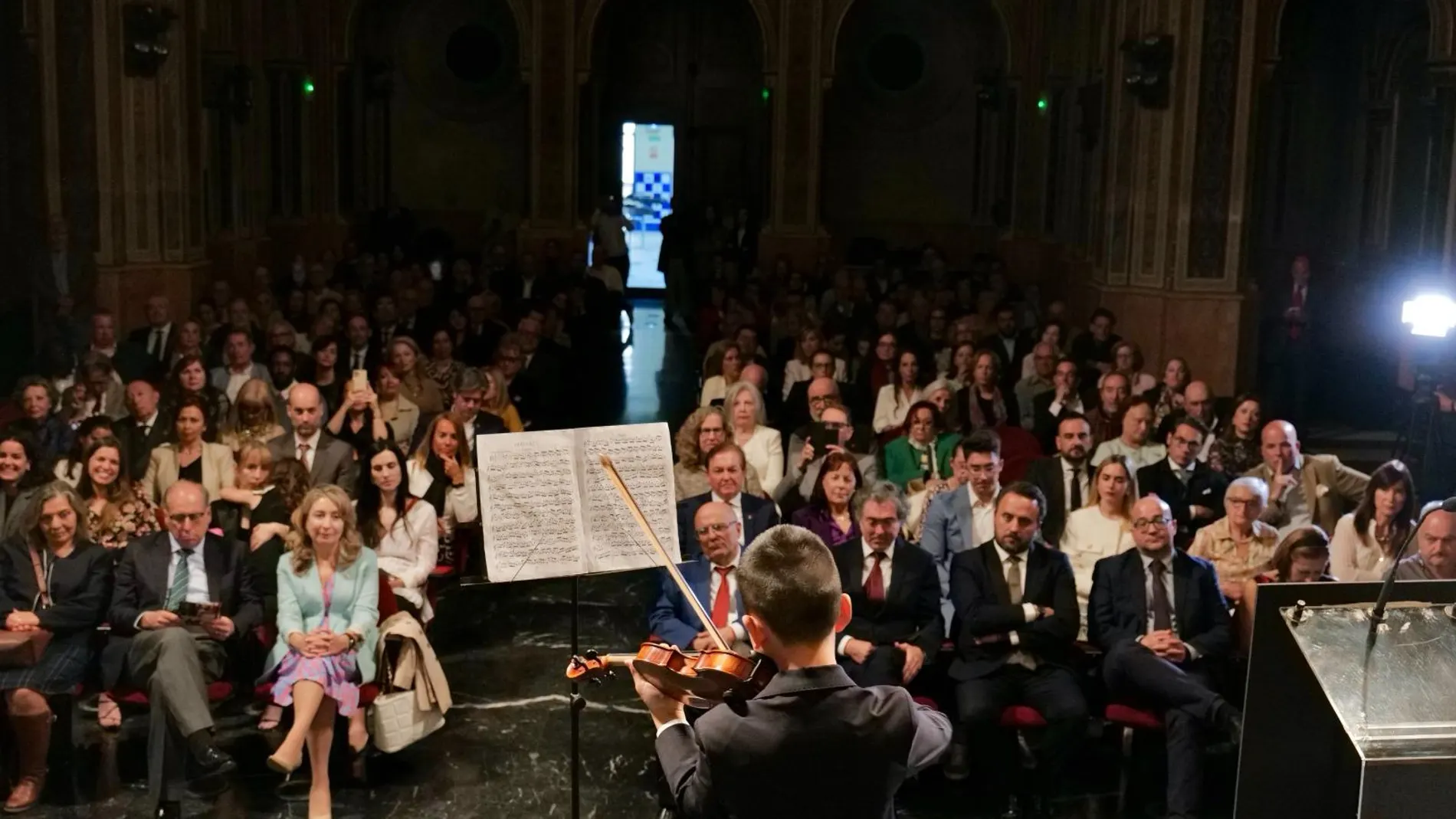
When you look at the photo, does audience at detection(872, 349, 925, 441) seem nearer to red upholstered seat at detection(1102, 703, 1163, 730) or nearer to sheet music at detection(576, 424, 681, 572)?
red upholstered seat at detection(1102, 703, 1163, 730)

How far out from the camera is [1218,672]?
6270 mm

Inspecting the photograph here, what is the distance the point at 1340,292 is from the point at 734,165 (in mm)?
8321

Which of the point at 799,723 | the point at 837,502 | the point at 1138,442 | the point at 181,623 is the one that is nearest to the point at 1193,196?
the point at 1138,442

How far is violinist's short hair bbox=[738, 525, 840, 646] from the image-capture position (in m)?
3.10

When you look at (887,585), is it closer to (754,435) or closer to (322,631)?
(322,631)

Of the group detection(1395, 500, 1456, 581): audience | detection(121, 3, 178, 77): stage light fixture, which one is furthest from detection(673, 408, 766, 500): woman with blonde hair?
detection(121, 3, 178, 77): stage light fixture

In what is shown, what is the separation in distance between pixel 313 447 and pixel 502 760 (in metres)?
2.05

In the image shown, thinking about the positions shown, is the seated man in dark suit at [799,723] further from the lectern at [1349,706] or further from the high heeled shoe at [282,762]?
the high heeled shoe at [282,762]

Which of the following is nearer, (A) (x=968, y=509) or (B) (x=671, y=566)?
(B) (x=671, y=566)

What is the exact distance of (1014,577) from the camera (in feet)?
21.0

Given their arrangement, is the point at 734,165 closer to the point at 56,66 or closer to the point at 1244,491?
the point at 56,66

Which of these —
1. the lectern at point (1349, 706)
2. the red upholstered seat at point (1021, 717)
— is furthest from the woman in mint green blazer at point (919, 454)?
the lectern at point (1349, 706)

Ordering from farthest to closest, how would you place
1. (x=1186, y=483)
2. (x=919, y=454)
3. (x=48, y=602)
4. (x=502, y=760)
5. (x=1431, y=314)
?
(x=1431, y=314) → (x=919, y=454) → (x=1186, y=483) → (x=502, y=760) → (x=48, y=602)

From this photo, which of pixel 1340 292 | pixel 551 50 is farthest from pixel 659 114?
pixel 1340 292
